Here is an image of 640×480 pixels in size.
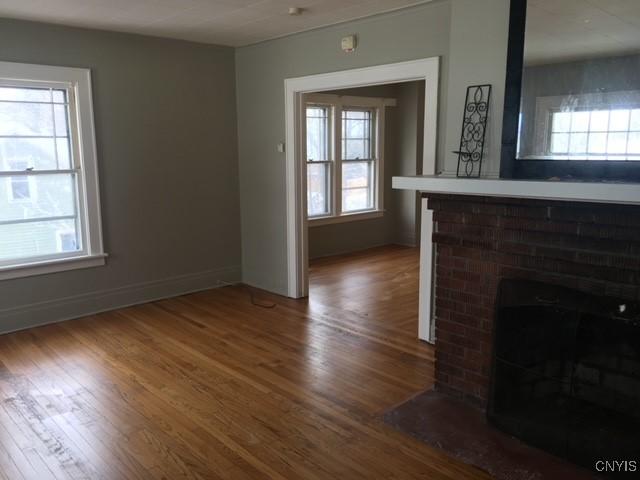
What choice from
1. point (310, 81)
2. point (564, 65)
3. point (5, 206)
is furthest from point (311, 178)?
point (564, 65)

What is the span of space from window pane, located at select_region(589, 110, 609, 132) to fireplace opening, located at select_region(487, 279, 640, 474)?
768 mm

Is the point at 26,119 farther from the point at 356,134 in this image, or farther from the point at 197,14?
the point at 356,134

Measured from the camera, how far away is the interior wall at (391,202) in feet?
23.3

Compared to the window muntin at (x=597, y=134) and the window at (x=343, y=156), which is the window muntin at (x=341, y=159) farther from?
the window muntin at (x=597, y=134)

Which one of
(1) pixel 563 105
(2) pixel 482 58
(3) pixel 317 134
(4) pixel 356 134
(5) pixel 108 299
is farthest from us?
(4) pixel 356 134

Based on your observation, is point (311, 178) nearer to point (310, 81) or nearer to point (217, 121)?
point (217, 121)

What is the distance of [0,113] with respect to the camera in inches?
160

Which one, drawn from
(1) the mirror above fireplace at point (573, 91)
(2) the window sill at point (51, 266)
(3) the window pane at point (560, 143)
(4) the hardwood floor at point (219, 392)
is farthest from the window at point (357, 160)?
(3) the window pane at point (560, 143)

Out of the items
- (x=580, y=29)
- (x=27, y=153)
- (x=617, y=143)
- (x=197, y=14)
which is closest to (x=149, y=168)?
(x=27, y=153)

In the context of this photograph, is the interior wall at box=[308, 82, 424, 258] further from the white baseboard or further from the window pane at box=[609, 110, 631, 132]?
the window pane at box=[609, 110, 631, 132]

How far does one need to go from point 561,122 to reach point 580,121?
0.09 metres

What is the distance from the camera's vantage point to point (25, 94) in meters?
4.16

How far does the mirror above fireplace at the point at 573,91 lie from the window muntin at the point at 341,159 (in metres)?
3.92

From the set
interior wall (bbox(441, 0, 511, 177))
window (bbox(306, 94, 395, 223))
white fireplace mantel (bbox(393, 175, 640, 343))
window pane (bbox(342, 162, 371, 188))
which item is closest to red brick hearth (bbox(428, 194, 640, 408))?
white fireplace mantel (bbox(393, 175, 640, 343))
